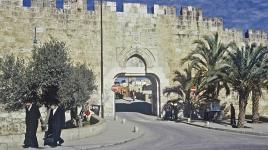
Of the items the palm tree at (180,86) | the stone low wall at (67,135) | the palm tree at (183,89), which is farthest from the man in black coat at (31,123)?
the palm tree at (180,86)

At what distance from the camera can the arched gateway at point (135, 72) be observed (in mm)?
29812

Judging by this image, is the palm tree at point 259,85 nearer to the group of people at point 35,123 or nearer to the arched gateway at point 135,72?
the arched gateway at point 135,72

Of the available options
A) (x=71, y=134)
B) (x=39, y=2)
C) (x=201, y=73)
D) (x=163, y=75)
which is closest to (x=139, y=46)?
(x=163, y=75)

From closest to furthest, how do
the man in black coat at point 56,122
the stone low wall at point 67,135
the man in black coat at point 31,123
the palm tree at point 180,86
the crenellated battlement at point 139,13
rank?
the man in black coat at point 31,123, the man in black coat at point 56,122, the stone low wall at point 67,135, the crenellated battlement at point 139,13, the palm tree at point 180,86

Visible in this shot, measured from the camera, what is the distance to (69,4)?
29109 millimetres

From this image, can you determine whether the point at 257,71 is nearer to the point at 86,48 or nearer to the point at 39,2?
the point at 86,48

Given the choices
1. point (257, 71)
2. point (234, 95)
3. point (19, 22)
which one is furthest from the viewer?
point (234, 95)

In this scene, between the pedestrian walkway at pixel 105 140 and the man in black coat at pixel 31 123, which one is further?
the pedestrian walkway at pixel 105 140

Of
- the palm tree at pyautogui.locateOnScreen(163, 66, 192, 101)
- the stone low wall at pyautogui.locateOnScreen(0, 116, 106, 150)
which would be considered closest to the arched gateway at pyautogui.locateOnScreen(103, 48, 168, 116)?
the palm tree at pyautogui.locateOnScreen(163, 66, 192, 101)

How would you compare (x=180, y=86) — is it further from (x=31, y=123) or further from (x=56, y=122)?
(x=31, y=123)

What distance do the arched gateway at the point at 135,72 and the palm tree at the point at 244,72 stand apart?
7960 mm

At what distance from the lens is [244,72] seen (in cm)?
2262

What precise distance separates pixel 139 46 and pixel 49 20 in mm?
6874

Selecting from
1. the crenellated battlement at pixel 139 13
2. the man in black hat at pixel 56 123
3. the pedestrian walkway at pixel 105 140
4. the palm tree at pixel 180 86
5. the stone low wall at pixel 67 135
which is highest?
the crenellated battlement at pixel 139 13
